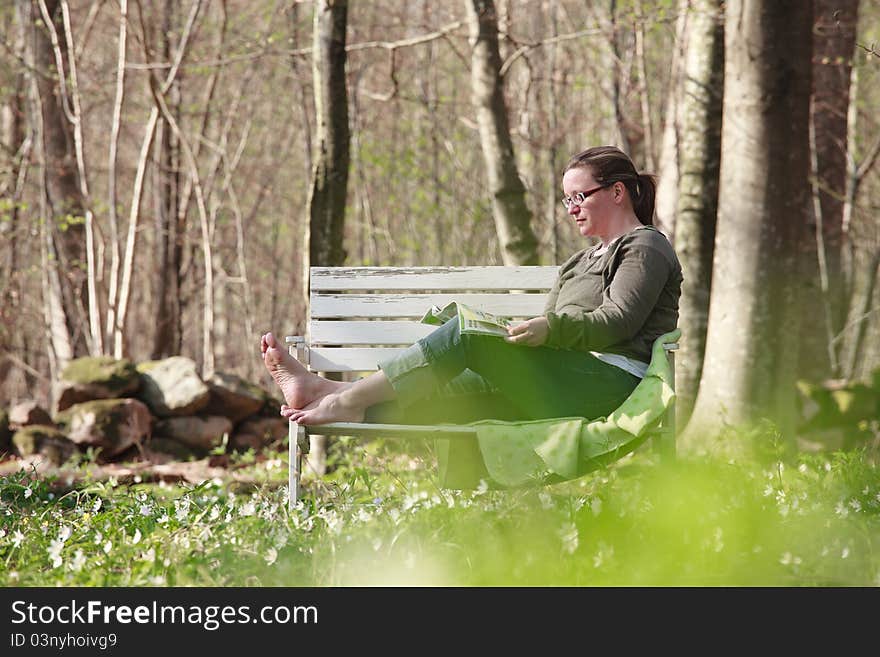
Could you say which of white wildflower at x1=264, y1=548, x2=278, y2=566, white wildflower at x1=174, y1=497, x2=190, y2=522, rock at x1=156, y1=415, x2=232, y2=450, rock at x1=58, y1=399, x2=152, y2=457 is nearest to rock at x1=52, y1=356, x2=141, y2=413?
rock at x1=58, y1=399, x2=152, y2=457

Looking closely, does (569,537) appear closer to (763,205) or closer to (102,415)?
(763,205)

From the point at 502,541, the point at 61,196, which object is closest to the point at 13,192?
the point at 61,196

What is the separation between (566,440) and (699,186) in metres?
3.12

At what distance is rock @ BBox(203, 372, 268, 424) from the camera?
7.05 metres

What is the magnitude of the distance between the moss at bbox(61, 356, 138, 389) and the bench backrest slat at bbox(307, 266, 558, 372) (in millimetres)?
3026

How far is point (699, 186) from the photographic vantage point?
18.9 ft

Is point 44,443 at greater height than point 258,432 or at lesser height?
greater

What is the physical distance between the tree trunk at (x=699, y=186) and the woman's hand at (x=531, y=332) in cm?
271

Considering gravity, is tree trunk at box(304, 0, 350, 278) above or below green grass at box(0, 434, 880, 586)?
above

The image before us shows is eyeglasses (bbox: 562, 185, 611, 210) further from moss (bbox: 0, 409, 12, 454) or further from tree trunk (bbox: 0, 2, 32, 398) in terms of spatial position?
tree trunk (bbox: 0, 2, 32, 398)

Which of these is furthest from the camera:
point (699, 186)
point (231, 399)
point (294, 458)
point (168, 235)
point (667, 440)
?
point (168, 235)
